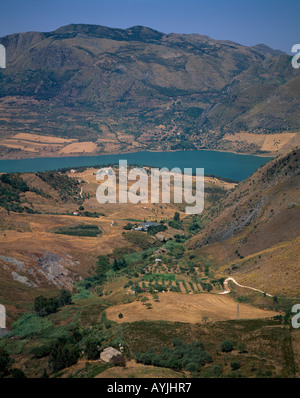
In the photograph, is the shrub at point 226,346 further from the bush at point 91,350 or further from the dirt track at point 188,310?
the bush at point 91,350

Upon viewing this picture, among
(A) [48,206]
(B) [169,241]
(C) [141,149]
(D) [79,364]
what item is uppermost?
(C) [141,149]

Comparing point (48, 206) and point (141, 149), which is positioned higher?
point (141, 149)

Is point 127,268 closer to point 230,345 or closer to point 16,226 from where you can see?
point 16,226

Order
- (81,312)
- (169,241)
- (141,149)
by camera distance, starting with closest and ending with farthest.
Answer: (81,312) → (169,241) → (141,149)

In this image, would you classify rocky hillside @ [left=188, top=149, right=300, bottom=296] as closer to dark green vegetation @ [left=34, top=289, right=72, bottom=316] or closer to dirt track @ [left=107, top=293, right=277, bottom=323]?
dirt track @ [left=107, top=293, right=277, bottom=323]

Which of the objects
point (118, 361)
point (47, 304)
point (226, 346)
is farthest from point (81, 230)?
point (226, 346)

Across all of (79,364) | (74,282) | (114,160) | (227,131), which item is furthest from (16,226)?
(227,131)
